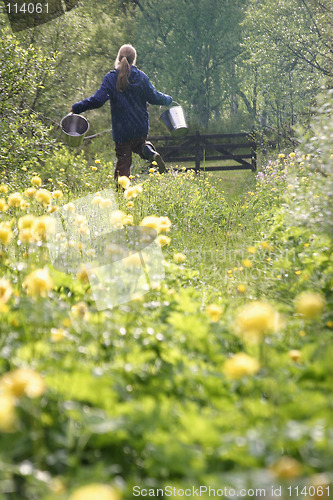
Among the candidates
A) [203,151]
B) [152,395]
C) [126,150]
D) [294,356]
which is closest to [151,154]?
[126,150]

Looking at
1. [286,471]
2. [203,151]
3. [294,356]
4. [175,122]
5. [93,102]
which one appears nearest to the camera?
[286,471]

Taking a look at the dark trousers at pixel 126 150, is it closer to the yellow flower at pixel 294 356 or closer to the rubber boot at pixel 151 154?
the rubber boot at pixel 151 154

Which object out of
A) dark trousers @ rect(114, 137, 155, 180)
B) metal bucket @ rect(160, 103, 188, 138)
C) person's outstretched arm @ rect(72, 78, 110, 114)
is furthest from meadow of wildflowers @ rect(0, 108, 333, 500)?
metal bucket @ rect(160, 103, 188, 138)

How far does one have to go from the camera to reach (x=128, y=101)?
6320 mm

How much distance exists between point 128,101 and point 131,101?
0.14ft

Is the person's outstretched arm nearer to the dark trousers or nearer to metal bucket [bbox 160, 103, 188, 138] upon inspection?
the dark trousers

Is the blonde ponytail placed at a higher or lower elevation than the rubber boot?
higher

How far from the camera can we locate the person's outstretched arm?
19.1 ft

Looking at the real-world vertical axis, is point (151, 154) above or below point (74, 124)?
below

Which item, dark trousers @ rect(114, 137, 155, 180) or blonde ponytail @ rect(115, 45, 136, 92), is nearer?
blonde ponytail @ rect(115, 45, 136, 92)

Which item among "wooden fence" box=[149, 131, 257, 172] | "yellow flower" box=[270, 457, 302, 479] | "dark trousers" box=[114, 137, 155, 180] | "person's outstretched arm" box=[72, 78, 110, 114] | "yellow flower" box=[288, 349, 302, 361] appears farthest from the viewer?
"wooden fence" box=[149, 131, 257, 172]

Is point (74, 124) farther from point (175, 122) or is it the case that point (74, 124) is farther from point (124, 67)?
point (175, 122)

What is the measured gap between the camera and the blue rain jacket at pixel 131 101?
6219 millimetres

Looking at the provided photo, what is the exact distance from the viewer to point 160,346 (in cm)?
173
